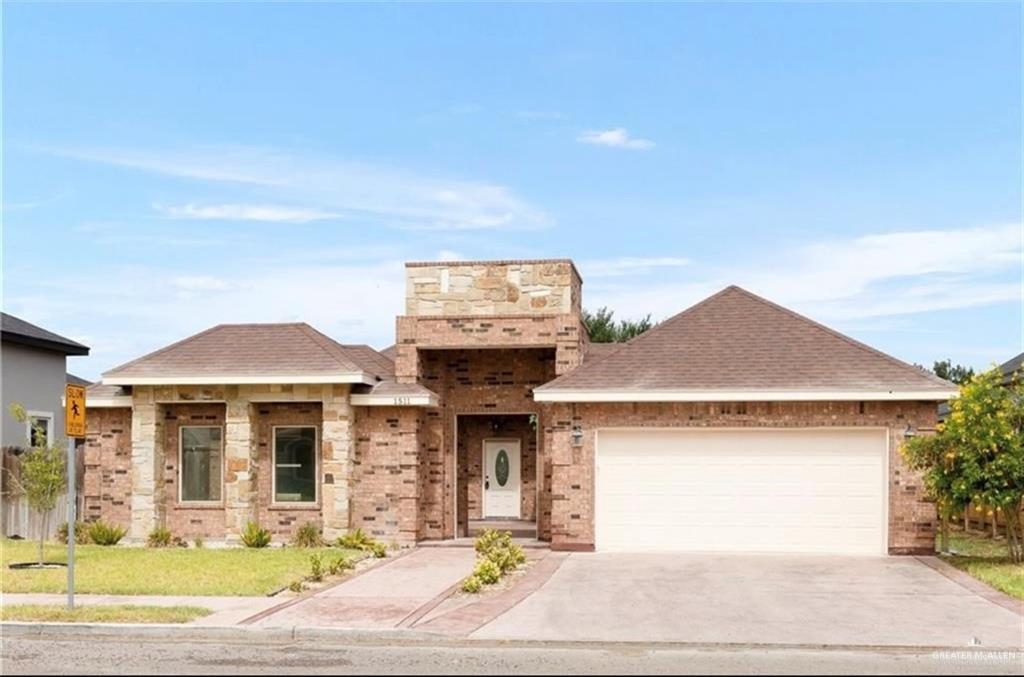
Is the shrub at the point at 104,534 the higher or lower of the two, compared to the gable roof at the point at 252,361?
lower

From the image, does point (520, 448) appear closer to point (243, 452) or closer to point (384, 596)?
point (243, 452)

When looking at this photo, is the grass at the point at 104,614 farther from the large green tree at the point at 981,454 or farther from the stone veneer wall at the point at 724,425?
the large green tree at the point at 981,454

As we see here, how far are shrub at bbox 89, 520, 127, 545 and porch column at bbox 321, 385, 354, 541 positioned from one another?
3937mm

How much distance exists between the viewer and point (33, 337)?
26047 mm

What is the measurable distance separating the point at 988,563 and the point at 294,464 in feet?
40.9

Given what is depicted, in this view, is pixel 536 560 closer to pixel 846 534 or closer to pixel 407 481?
pixel 407 481

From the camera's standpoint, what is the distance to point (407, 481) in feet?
69.0

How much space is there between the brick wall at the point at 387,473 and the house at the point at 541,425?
0.12ft

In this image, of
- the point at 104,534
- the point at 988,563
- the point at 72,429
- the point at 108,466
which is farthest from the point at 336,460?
the point at 988,563

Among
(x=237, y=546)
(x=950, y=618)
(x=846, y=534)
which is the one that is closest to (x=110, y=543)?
(x=237, y=546)

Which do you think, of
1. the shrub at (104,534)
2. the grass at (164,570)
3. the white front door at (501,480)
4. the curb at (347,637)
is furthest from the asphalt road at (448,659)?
the white front door at (501,480)

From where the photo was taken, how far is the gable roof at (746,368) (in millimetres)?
19188

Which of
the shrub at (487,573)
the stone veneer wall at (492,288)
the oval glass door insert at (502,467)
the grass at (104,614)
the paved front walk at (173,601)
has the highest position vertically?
the stone veneer wall at (492,288)

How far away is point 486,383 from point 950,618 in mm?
11226
